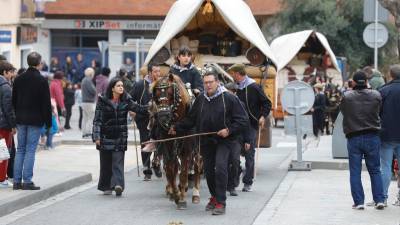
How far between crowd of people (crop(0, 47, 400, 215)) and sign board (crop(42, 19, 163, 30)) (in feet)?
106

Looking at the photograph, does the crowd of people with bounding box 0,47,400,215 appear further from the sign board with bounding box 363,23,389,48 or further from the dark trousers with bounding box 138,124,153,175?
the sign board with bounding box 363,23,389,48

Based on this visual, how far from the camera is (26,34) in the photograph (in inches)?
1574

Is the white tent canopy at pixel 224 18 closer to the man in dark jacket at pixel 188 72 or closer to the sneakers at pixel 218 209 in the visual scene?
the man in dark jacket at pixel 188 72

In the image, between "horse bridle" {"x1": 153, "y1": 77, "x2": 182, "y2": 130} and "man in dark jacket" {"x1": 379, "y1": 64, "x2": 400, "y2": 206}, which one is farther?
"man in dark jacket" {"x1": 379, "y1": 64, "x2": 400, "y2": 206}

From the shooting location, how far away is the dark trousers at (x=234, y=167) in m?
13.4

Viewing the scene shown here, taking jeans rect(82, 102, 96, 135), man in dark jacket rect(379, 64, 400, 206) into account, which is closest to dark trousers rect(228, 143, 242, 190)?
man in dark jacket rect(379, 64, 400, 206)

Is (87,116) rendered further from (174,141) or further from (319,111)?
(174,141)

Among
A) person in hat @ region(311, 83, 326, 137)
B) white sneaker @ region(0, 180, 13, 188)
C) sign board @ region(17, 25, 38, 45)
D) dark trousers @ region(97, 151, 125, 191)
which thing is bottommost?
white sneaker @ region(0, 180, 13, 188)

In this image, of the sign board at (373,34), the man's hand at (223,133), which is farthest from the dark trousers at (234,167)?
the sign board at (373,34)

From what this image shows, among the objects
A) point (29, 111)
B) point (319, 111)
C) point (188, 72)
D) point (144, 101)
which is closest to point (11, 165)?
point (29, 111)

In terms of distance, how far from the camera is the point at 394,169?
16.1 m

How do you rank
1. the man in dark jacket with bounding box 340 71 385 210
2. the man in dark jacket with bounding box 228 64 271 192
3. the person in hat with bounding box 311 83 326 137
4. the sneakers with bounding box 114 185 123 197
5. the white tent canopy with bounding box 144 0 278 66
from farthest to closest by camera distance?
the person in hat with bounding box 311 83 326 137, the white tent canopy with bounding box 144 0 278 66, the man in dark jacket with bounding box 228 64 271 192, the sneakers with bounding box 114 185 123 197, the man in dark jacket with bounding box 340 71 385 210

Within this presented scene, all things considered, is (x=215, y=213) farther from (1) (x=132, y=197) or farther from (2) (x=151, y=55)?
(2) (x=151, y=55)

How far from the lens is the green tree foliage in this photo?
140 ft
